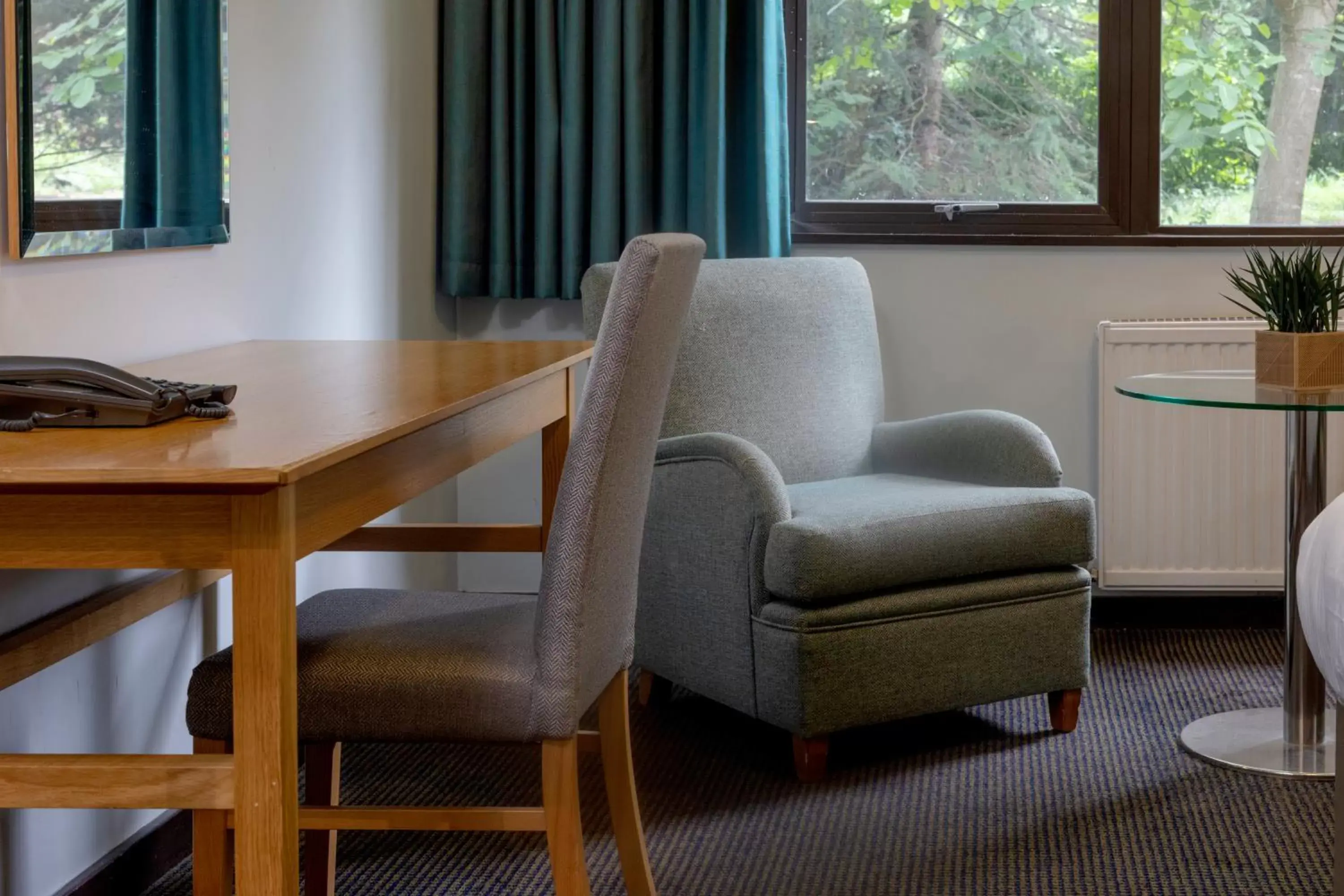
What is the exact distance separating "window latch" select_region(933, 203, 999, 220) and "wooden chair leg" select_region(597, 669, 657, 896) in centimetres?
205

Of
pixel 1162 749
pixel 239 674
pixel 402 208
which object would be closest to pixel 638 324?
pixel 239 674

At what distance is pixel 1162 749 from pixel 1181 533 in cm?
92

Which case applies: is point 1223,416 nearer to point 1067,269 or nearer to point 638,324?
point 1067,269

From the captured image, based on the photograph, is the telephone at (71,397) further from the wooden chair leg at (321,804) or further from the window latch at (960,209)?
the window latch at (960,209)

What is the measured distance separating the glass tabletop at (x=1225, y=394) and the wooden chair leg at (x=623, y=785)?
1.11 metres

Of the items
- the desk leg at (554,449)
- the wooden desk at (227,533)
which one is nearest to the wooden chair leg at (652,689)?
the desk leg at (554,449)

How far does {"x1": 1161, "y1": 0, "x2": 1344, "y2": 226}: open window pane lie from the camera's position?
361cm

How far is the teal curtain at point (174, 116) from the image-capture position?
2.08 meters

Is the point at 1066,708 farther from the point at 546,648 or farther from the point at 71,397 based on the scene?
the point at 71,397

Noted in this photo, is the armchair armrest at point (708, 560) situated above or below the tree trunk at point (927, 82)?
below

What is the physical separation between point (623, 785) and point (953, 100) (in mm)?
2304

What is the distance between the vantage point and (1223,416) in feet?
11.6

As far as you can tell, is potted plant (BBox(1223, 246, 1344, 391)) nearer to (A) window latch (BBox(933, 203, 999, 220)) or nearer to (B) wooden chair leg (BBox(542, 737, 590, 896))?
(A) window latch (BBox(933, 203, 999, 220))

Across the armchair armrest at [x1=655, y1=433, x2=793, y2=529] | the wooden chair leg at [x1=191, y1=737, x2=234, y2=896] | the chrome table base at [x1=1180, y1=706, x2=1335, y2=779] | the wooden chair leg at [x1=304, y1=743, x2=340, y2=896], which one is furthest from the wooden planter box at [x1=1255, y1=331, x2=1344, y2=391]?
the wooden chair leg at [x1=191, y1=737, x2=234, y2=896]
